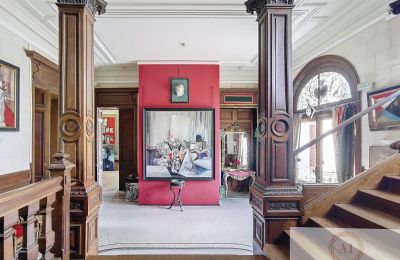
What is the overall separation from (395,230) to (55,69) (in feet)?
18.0

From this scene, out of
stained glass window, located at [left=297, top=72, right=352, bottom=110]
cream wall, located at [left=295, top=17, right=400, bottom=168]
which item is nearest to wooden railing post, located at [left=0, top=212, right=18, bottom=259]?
cream wall, located at [left=295, top=17, right=400, bottom=168]

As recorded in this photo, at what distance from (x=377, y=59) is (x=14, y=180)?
5.07 m

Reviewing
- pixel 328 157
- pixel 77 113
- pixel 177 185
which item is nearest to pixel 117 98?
pixel 177 185

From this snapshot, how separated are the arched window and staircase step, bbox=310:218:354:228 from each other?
1.61 metres

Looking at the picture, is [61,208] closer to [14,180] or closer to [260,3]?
[14,180]

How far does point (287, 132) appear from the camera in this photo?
229cm

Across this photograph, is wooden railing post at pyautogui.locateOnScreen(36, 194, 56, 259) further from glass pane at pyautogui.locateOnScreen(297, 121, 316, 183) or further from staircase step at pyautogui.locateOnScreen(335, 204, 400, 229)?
glass pane at pyautogui.locateOnScreen(297, 121, 316, 183)

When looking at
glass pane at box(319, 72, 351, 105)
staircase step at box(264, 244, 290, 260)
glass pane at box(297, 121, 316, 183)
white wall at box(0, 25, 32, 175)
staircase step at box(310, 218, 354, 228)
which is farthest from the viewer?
glass pane at box(297, 121, 316, 183)

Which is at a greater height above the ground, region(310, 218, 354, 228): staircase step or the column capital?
the column capital

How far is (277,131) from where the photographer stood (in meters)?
2.29

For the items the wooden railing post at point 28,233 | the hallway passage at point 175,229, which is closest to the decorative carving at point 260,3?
the wooden railing post at point 28,233

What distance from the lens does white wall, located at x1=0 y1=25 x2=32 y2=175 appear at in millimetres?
3436

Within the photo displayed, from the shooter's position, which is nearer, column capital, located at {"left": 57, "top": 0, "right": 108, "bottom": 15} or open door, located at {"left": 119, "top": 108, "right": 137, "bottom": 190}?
column capital, located at {"left": 57, "top": 0, "right": 108, "bottom": 15}

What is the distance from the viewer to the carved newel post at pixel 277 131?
227 centimetres
